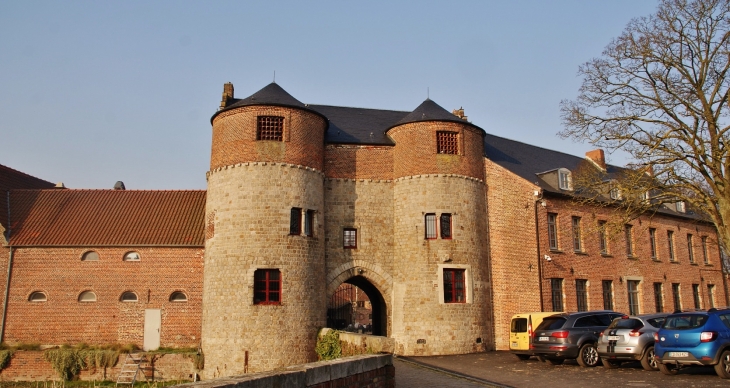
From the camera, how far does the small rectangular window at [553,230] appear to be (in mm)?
25484

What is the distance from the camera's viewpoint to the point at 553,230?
25797 mm

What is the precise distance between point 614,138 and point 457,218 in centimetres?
638

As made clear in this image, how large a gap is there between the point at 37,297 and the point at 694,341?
23.6m

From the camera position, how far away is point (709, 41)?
18812 mm

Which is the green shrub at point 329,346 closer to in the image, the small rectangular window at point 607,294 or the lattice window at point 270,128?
the lattice window at point 270,128

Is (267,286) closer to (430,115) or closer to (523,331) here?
(523,331)

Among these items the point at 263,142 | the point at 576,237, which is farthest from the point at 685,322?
the point at 263,142

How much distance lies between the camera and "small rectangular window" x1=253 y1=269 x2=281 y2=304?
2031 cm

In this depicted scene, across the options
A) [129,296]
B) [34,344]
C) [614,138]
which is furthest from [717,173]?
[34,344]

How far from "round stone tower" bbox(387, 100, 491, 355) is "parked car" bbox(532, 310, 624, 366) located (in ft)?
16.1

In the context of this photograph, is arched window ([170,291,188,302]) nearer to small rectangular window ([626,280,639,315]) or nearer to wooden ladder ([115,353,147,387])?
wooden ladder ([115,353,147,387])

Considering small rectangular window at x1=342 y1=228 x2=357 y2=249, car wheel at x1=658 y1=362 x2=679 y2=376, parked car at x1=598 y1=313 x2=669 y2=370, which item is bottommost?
car wheel at x1=658 y1=362 x2=679 y2=376

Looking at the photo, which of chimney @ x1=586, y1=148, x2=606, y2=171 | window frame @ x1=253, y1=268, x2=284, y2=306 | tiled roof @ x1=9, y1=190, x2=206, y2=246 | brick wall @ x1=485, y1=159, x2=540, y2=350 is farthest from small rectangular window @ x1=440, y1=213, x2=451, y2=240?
chimney @ x1=586, y1=148, x2=606, y2=171

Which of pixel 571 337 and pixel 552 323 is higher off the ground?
pixel 552 323
